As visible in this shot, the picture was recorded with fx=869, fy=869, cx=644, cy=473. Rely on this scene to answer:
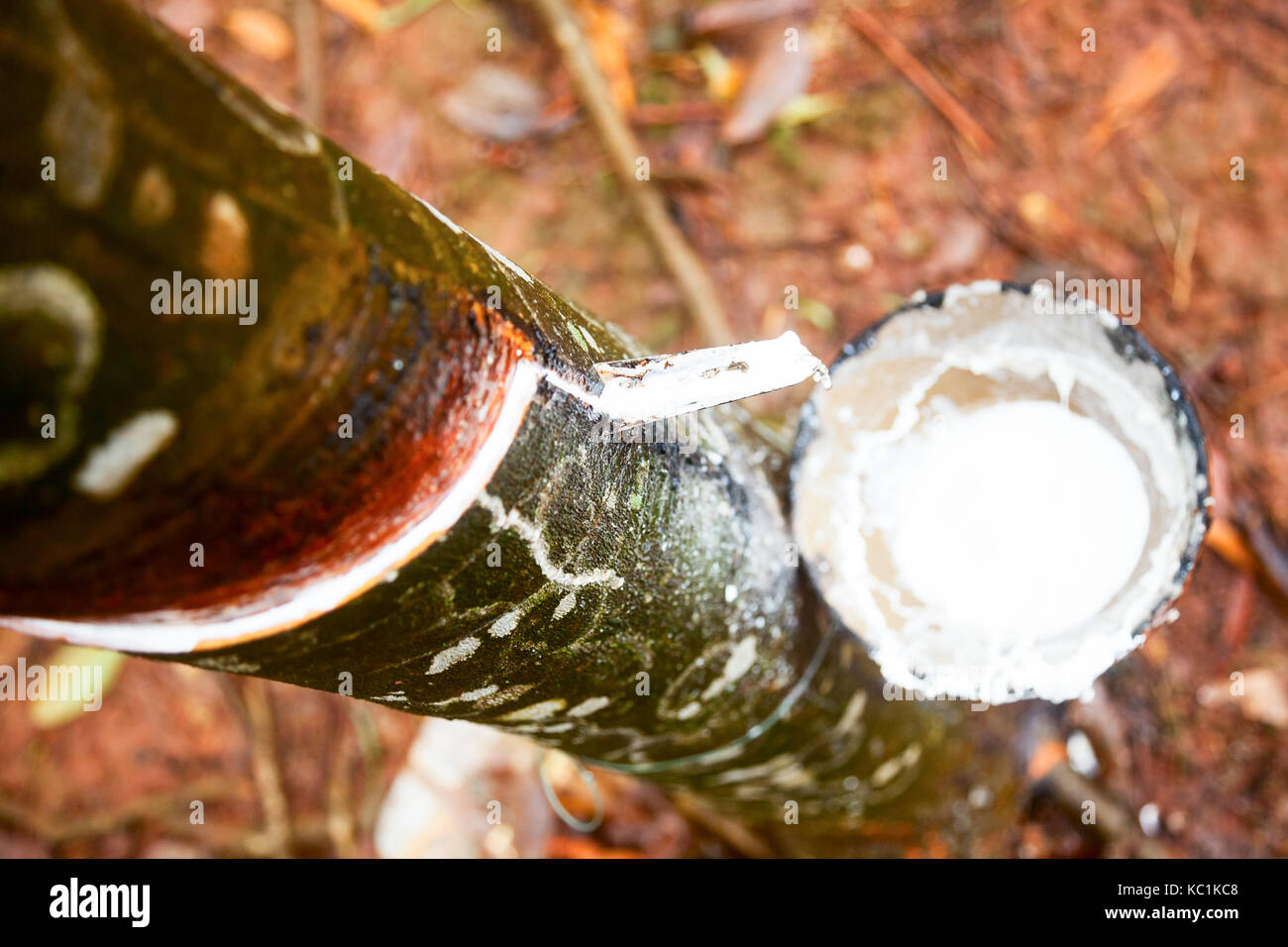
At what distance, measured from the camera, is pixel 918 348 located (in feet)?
4.45

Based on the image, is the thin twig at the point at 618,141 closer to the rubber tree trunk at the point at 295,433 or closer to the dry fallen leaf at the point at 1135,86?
the dry fallen leaf at the point at 1135,86

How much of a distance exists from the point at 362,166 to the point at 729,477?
0.58 m

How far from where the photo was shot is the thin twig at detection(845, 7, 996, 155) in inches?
103

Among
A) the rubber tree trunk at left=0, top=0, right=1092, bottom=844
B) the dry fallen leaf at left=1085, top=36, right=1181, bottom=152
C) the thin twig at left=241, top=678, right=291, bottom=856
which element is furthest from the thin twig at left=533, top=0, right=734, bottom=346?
the thin twig at left=241, top=678, right=291, bottom=856

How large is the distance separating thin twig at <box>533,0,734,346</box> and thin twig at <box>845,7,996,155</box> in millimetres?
798

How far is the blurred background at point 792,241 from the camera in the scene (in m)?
2.32

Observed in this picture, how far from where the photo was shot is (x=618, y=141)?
269cm

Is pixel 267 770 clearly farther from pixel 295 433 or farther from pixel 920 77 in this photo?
pixel 920 77

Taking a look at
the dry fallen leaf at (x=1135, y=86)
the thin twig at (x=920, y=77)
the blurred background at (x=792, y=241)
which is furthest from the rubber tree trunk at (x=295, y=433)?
the dry fallen leaf at (x=1135, y=86)

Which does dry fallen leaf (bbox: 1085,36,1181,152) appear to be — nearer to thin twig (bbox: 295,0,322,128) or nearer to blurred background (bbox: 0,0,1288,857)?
blurred background (bbox: 0,0,1288,857)

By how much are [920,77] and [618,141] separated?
37.3 inches

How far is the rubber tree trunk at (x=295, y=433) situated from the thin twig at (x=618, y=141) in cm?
170
